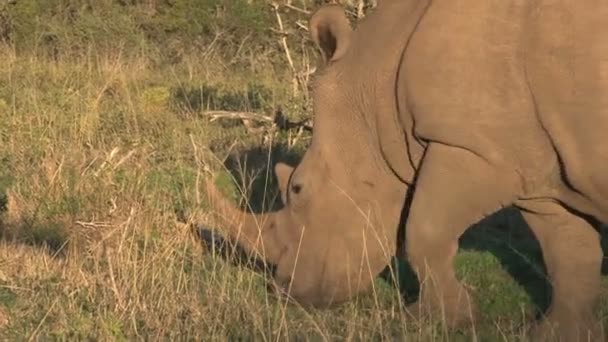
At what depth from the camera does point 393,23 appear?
234 inches

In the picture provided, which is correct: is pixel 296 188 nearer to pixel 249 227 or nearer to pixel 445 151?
pixel 249 227

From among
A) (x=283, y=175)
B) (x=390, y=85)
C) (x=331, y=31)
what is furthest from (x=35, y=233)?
(x=390, y=85)

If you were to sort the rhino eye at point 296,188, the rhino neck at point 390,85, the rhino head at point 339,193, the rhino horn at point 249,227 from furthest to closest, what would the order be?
the rhino horn at point 249,227 → the rhino eye at point 296,188 → the rhino head at point 339,193 → the rhino neck at point 390,85

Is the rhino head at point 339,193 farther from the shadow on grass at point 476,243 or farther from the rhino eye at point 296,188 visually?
the shadow on grass at point 476,243

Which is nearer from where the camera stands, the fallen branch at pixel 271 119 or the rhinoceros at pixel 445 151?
the rhinoceros at pixel 445 151

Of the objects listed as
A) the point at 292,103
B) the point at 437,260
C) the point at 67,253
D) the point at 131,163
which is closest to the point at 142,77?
Answer: the point at 292,103

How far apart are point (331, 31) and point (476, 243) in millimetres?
1818

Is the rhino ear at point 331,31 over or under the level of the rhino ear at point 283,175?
over

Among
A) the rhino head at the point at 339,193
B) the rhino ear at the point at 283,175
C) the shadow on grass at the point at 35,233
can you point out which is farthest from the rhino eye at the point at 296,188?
the shadow on grass at the point at 35,233

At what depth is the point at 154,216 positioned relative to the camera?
6840 mm

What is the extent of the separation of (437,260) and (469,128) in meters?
0.63

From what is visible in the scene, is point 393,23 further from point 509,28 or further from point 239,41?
point 239,41

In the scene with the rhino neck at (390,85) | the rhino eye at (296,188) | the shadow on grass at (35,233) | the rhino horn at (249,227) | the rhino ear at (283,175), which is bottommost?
the shadow on grass at (35,233)

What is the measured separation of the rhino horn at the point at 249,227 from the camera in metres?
6.39
